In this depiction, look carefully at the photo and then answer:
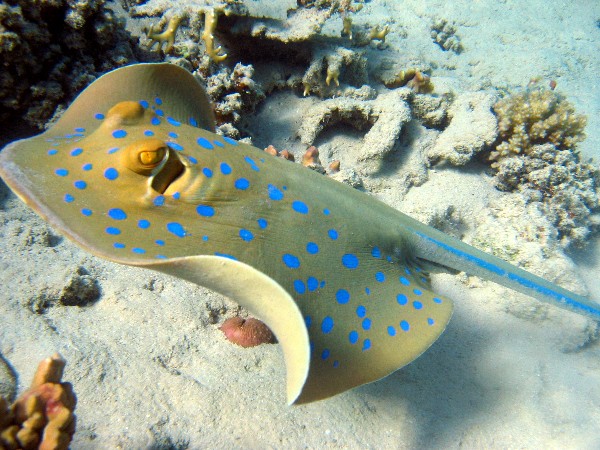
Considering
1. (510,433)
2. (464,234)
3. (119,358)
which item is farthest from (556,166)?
(119,358)

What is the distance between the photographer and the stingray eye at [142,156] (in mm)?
2129

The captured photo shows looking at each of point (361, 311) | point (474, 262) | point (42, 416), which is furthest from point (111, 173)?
point (474, 262)

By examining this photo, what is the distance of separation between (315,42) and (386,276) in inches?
174

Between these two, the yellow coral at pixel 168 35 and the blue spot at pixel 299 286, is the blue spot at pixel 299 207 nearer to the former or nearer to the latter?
the blue spot at pixel 299 286

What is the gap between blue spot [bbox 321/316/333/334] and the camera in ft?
6.91

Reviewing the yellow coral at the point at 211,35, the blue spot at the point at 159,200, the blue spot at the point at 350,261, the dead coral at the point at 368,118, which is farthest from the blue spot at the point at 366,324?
the yellow coral at the point at 211,35

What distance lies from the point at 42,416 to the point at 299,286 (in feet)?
5.63

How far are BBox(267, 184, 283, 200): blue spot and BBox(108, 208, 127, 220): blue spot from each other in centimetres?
94

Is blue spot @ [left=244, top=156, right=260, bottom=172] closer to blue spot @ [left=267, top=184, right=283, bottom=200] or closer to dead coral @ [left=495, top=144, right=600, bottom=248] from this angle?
blue spot @ [left=267, top=184, right=283, bottom=200]

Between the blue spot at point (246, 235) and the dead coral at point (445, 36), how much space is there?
8115mm

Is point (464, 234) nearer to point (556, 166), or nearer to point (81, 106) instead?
point (556, 166)

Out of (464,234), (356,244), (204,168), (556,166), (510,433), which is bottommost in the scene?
(510,433)

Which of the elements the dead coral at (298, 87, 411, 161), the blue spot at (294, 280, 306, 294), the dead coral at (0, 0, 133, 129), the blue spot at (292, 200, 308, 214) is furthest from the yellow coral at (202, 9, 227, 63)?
the blue spot at (294, 280, 306, 294)

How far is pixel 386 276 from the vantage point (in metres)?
2.72
